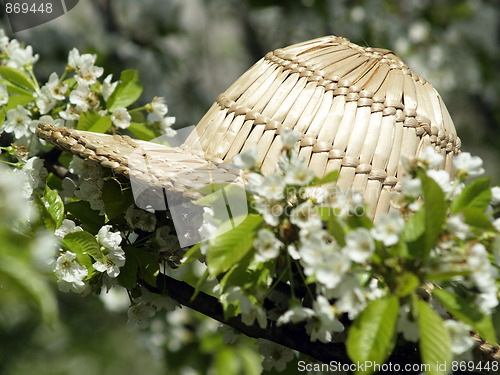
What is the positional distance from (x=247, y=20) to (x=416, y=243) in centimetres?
288

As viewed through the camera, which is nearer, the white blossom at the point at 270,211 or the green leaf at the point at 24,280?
the green leaf at the point at 24,280

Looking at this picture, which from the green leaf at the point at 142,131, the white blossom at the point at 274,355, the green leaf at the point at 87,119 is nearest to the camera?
the white blossom at the point at 274,355

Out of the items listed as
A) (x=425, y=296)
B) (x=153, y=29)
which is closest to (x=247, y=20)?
Result: (x=153, y=29)

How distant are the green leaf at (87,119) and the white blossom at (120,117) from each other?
36 mm

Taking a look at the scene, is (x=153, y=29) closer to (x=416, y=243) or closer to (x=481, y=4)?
(x=481, y=4)

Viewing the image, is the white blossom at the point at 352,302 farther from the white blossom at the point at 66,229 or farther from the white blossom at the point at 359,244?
the white blossom at the point at 66,229

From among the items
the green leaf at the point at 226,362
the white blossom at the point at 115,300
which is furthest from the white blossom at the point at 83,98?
the white blossom at the point at 115,300

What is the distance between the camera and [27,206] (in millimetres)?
866

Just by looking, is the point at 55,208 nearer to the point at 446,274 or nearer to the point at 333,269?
the point at 333,269

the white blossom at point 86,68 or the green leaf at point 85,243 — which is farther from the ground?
the white blossom at point 86,68

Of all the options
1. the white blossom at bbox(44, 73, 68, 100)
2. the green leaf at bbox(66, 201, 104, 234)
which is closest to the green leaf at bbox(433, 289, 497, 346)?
the green leaf at bbox(66, 201, 104, 234)

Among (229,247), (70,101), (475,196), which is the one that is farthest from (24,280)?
(70,101)

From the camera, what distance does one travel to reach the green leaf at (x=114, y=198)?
35.8 inches

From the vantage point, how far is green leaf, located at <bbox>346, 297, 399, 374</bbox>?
0.62 metres
